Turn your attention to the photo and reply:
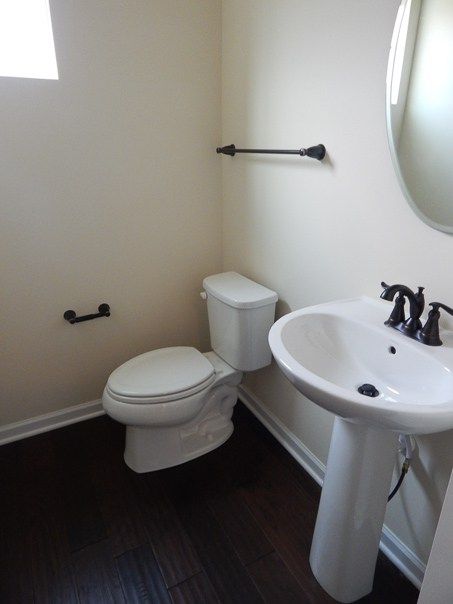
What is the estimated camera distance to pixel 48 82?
1488 millimetres

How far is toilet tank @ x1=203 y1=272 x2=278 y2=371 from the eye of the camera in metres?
1.62

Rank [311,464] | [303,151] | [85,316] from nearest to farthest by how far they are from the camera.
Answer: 1. [303,151]
2. [311,464]
3. [85,316]

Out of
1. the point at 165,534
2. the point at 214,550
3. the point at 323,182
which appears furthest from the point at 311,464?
the point at 323,182

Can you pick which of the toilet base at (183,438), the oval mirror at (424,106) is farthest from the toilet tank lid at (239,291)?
the oval mirror at (424,106)

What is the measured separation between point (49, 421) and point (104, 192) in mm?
1171

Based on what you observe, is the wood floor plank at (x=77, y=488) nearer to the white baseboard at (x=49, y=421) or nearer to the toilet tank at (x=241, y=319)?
the white baseboard at (x=49, y=421)

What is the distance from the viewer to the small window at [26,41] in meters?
1.48

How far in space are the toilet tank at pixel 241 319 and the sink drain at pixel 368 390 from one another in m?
0.63

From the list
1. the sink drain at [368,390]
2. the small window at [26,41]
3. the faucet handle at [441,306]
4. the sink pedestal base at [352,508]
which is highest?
the small window at [26,41]

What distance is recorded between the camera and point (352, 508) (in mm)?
1103

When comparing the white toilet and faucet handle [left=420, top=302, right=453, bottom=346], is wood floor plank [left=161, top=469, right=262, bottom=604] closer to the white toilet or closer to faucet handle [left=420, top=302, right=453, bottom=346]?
the white toilet

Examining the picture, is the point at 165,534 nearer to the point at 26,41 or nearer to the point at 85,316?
the point at 85,316

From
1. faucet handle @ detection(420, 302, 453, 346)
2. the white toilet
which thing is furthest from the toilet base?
faucet handle @ detection(420, 302, 453, 346)

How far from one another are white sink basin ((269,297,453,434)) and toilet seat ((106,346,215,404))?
1.99ft
